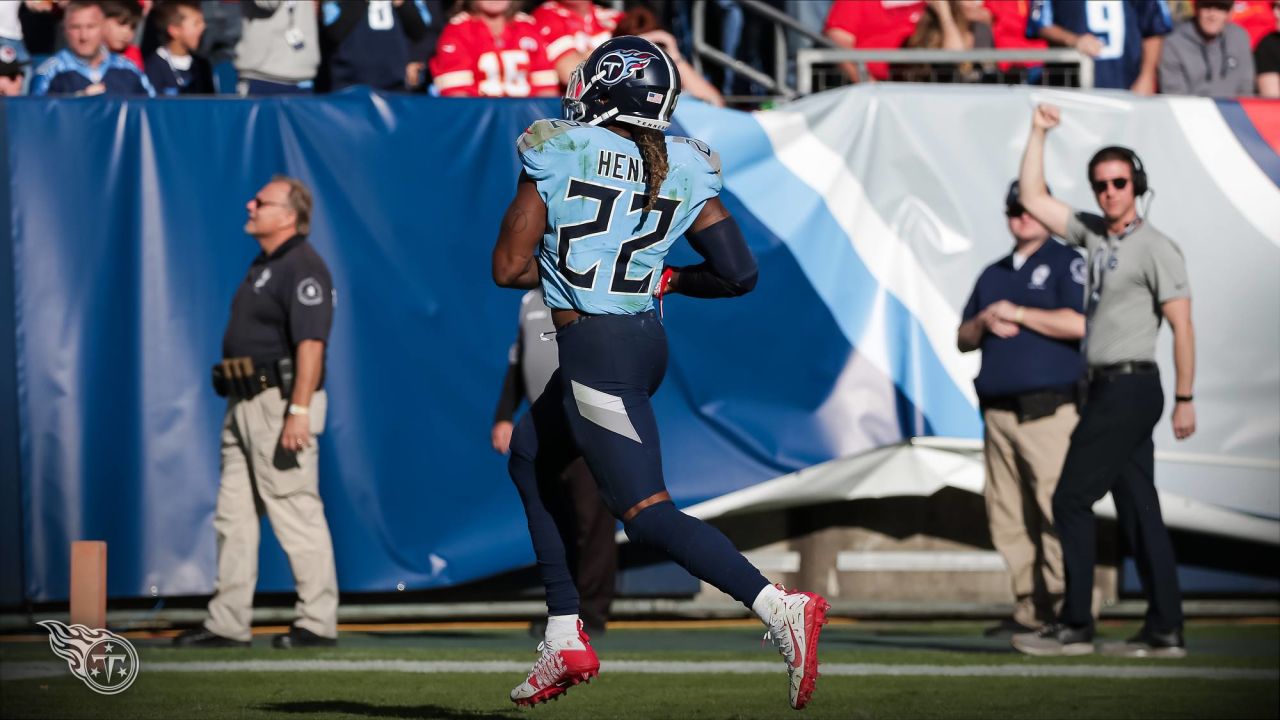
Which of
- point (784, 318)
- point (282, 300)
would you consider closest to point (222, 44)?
point (282, 300)

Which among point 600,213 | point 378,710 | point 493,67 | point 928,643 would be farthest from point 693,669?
point 493,67

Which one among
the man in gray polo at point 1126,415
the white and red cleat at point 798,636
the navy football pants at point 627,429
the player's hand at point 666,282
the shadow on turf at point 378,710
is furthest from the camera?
the man in gray polo at point 1126,415

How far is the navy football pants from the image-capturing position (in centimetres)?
453

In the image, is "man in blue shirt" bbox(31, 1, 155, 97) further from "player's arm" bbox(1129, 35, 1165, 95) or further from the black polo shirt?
"player's arm" bbox(1129, 35, 1165, 95)

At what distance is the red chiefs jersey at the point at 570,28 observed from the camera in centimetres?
899

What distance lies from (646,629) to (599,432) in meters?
4.03

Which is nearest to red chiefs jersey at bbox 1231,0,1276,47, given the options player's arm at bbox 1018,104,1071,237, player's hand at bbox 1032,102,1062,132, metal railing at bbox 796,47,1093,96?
metal railing at bbox 796,47,1093,96

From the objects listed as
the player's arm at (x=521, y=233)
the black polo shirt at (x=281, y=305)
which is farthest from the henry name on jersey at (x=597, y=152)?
the black polo shirt at (x=281, y=305)

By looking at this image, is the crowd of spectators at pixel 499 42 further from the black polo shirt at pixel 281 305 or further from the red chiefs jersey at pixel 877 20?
the black polo shirt at pixel 281 305

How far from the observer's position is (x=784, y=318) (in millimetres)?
8398

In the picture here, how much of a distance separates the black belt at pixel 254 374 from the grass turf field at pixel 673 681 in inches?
44.2

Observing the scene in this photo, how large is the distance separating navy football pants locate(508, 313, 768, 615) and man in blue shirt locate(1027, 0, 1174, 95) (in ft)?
18.2

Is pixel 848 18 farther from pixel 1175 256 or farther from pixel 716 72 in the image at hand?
pixel 1175 256

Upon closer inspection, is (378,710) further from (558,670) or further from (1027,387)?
(1027,387)
